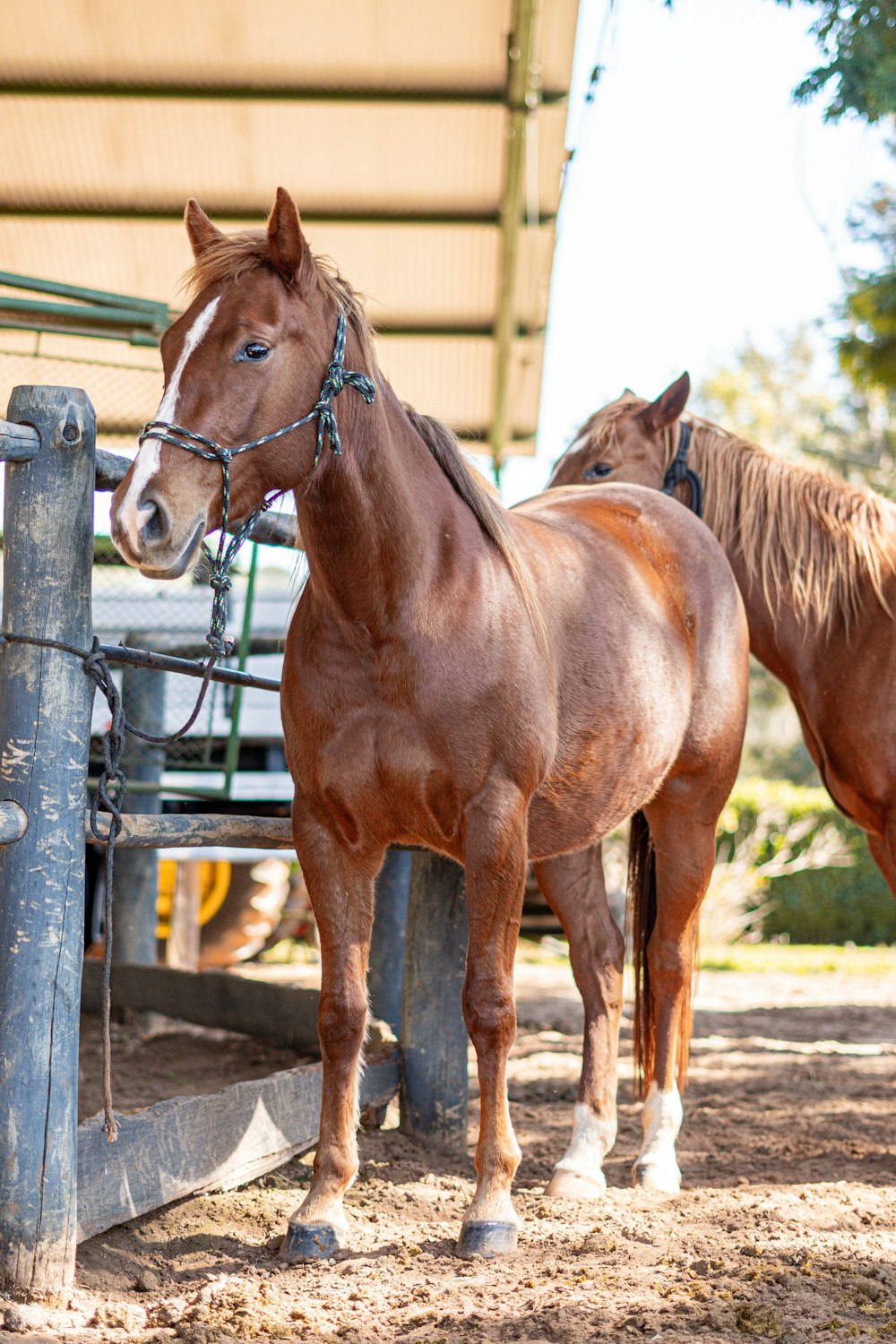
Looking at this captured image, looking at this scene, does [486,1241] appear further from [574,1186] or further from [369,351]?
[369,351]

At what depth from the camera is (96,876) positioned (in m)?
6.99

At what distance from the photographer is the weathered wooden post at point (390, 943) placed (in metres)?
4.00

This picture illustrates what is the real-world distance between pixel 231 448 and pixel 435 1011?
6.79 ft

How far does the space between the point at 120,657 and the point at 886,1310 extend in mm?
1982

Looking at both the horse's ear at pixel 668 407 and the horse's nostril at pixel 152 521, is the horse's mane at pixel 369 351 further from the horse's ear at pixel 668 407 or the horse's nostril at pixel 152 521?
the horse's ear at pixel 668 407

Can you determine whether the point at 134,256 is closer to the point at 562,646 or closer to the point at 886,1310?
the point at 562,646

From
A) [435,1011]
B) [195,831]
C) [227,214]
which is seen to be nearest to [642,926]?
[435,1011]

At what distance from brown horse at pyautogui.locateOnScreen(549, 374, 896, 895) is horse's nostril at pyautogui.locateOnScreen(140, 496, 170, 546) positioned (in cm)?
254

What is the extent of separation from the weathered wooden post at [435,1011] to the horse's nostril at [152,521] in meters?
1.81

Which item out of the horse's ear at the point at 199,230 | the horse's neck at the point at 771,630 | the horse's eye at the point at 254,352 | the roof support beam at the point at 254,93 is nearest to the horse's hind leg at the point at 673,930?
the horse's neck at the point at 771,630

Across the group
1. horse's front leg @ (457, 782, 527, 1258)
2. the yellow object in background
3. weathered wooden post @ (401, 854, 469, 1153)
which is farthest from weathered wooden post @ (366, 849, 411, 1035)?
the yellow object in background

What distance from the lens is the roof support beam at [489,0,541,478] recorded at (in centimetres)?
584

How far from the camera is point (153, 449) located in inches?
83.2

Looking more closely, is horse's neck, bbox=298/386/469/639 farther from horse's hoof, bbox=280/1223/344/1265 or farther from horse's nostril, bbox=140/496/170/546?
horse's hoof, bbox=280/1223/344/1265
